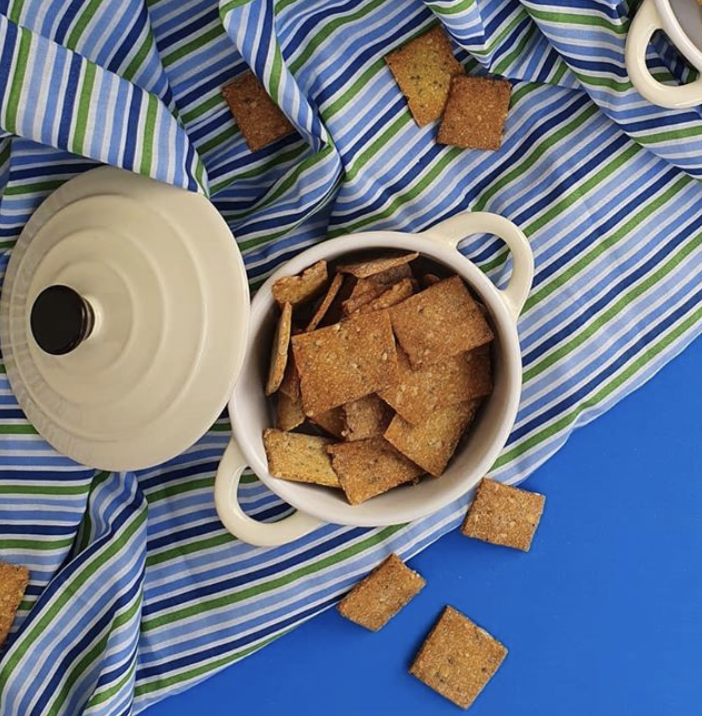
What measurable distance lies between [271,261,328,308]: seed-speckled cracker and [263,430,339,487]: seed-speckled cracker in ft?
0.39

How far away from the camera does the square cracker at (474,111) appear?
1.05m

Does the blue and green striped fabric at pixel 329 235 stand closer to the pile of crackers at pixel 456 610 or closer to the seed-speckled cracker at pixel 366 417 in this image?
the pile of crackers at pixel 456 610

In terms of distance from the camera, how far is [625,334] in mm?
1089

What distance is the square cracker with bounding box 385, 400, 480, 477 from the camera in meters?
0.98

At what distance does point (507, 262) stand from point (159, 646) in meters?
0.51

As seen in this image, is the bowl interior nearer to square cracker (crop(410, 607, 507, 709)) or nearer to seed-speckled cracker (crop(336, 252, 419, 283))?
seed-speckled cracker (crop(336, 252, 419, 283))

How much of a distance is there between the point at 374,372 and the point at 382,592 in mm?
252

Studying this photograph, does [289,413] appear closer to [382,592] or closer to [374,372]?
[374,372]

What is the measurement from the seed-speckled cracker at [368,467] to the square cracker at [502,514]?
0.10 metres

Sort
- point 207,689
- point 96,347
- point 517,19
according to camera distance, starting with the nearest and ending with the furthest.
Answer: point 96,347 → point 517,19 → point 207,689

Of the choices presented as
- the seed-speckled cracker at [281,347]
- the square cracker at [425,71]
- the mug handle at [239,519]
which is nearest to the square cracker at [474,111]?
the square cracker at [425,71]

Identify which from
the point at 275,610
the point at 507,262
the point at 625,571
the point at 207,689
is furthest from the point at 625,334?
the point at 207,689

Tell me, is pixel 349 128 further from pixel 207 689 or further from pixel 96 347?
pixel 207 689

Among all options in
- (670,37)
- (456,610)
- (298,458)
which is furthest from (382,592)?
(670,37)
